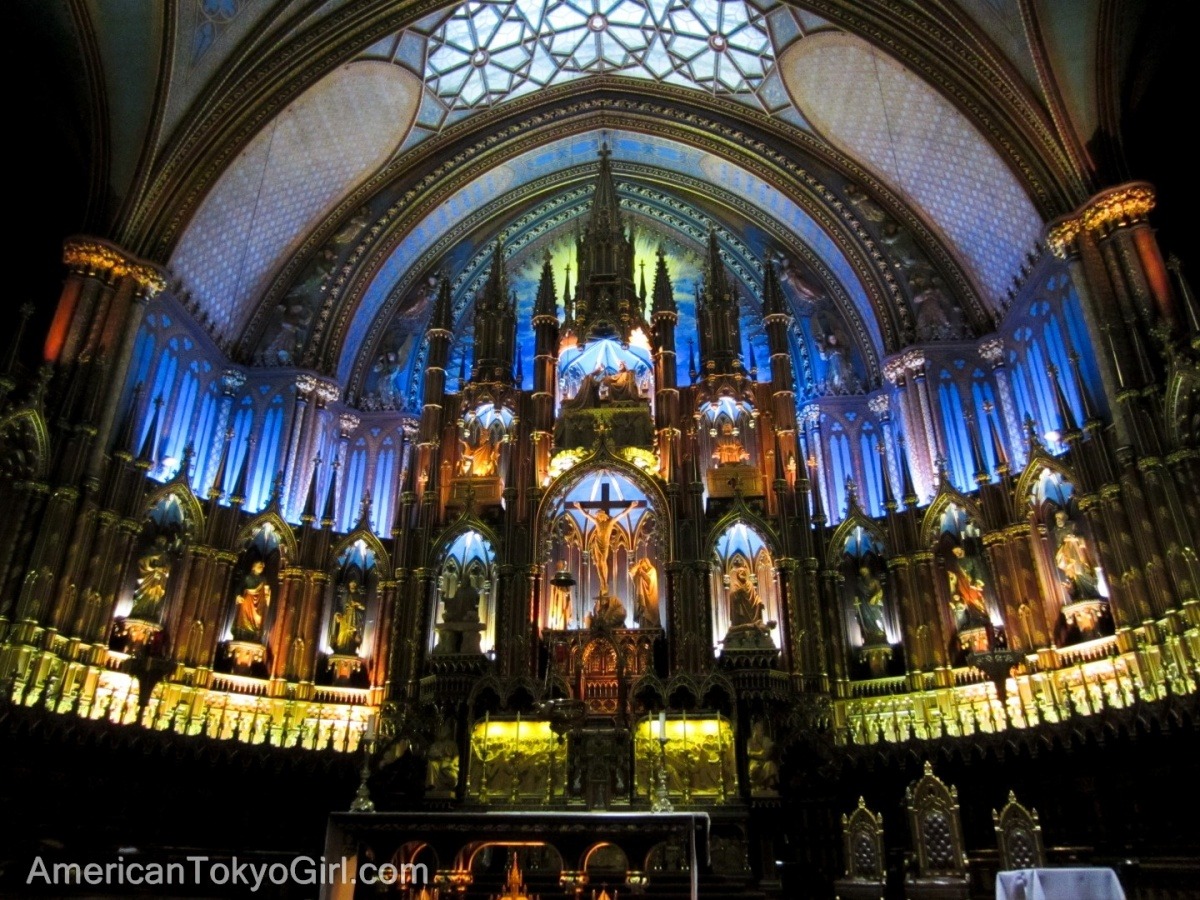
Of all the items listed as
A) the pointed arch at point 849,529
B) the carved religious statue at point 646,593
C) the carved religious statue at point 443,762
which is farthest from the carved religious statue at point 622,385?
the carved religious statue at point 443,762

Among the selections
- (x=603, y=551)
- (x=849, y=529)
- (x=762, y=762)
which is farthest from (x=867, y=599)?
(x=603, y=551)

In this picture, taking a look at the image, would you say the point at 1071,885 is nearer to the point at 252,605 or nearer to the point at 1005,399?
the point at 1005,399

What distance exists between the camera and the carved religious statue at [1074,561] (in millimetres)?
16906

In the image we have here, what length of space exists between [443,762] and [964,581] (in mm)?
11859

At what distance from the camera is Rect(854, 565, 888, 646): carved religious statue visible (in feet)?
66.3

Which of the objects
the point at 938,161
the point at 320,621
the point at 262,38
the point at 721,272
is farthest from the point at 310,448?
the point at 938,161

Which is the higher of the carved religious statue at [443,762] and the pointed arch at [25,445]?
the pointed arch at [25,445]

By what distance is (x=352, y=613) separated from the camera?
21.5 metres

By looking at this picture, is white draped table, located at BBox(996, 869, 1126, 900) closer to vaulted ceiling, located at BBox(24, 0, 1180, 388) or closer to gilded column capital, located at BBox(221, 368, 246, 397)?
vaulted ceiling, located at BBox(24, 0, 1180, 388)

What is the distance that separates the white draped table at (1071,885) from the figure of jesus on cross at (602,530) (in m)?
14.1

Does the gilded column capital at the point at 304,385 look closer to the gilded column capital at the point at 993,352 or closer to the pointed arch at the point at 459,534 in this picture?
the pointed arch at the point at 459,534

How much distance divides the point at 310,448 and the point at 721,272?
12220 mm

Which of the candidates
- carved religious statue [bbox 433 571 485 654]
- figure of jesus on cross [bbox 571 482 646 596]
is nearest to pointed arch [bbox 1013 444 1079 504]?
figure of jesus on cross [bbox 571 482 646 596]

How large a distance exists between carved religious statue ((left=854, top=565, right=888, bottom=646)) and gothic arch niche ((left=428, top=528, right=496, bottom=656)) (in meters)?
8.48
